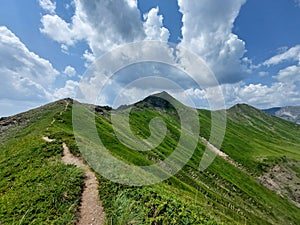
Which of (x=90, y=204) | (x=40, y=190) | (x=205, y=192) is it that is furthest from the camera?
(x=205, y=192)

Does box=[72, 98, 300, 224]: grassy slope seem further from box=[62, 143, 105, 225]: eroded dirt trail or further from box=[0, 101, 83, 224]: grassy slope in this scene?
box=[0, 101, 83, 224]: grassy slope

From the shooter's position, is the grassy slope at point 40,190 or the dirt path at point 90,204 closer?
the dirt path at point 90,204

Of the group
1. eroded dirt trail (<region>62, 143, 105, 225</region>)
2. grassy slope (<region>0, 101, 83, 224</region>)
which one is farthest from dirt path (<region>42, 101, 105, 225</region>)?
grassy slope (<region>0, 101, 83, 224</region>)

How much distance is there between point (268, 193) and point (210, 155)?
3902 centimetres

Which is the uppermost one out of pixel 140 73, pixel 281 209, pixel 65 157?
pixel 140 73

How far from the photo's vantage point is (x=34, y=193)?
21.1 metres

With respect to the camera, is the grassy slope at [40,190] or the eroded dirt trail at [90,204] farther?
the grassy slope at [40,190]

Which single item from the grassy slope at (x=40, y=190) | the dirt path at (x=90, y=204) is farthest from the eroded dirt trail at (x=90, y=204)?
the grassy slope at (x=40, y=190)

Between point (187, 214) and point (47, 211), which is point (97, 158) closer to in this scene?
point (47, 211)

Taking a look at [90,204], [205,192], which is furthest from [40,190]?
[205,192]

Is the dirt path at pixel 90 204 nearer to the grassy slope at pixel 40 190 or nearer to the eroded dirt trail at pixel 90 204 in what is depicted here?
the eroded dirt trail at pixel 90 204

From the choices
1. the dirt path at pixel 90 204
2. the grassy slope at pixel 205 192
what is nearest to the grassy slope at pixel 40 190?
the dirt path at pixel 90 204

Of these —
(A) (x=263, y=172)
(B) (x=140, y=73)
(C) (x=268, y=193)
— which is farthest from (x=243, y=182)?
(B) (x=140, y=73)

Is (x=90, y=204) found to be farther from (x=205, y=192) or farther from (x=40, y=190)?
(x=205, y=192)
